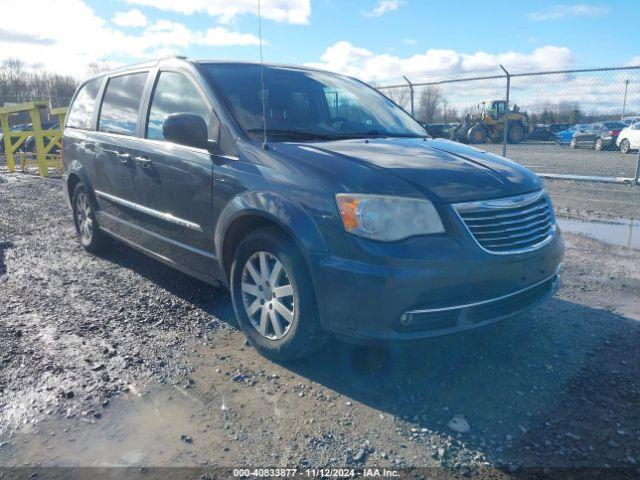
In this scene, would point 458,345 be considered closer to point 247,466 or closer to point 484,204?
point 484,204

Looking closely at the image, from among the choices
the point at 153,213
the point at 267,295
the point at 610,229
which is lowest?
the point at 610,229

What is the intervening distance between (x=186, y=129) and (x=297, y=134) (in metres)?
0.73

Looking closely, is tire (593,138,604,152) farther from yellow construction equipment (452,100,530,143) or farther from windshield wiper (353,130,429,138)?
windshield wiper (353,130,429,138)

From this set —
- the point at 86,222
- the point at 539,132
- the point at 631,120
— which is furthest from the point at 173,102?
the point at 631,120

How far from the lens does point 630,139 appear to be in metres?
22.3

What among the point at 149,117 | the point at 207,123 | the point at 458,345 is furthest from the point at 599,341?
the point at 149,117

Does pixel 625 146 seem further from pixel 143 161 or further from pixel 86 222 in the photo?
pixel 143 161

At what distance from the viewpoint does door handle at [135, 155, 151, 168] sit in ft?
13.6

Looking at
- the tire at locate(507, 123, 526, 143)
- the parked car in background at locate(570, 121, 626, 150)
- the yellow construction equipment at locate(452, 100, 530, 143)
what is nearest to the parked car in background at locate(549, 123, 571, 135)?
the parked car in background at locate(570, 121, 626, 150)

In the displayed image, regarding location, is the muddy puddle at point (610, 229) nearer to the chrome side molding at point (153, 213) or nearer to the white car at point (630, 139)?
the chrome side molding at point (153, 213)

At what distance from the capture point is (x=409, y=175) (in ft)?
9.55

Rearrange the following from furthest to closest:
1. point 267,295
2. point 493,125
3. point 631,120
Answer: point 631,120
point 493,125
point 267,295

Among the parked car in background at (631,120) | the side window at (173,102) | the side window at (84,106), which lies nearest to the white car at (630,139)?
the parked car in background at (631,120)

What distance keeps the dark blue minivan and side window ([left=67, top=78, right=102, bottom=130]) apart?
1132 millimetres
